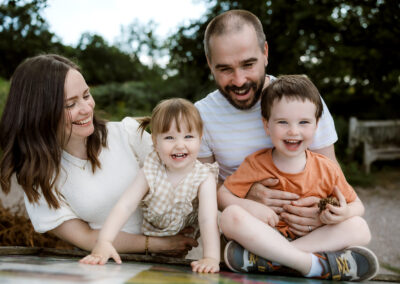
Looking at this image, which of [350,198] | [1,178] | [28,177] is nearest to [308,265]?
[350,198]

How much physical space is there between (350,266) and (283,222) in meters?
0.45

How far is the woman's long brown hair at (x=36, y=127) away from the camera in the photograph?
7.24 ft

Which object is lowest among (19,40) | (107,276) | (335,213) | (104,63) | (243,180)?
(107,276)

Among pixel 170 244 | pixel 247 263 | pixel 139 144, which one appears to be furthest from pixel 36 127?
pixel 247 263

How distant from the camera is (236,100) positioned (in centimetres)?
254

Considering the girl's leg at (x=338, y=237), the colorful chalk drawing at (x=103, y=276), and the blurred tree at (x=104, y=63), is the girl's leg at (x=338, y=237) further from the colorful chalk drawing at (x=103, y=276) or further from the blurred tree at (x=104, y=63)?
the blurred tree at (x=104, y=63)

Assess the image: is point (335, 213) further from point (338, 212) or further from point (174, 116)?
point (174, 116)

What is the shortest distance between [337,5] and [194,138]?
4.76m

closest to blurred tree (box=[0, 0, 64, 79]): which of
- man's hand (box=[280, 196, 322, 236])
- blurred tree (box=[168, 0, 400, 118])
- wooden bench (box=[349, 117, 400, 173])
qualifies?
man's hand (box=[280, 196, 322, 236])

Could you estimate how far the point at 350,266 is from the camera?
6.26 feet

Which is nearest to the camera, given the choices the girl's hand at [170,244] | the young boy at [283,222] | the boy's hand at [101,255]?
the boy's hand at [101,255]

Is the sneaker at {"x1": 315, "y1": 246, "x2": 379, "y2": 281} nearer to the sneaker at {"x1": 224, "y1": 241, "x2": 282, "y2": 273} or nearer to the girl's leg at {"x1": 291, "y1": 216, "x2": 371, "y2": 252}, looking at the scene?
the girl's leg at {"x1": 291, "y1": 216, "x2": 371, "y2": 252}

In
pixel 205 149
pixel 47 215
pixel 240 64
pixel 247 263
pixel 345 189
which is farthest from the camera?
pixel 205 149

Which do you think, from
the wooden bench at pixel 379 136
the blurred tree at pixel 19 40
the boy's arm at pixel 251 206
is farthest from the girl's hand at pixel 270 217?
the wooden bench at pixel 379 136
